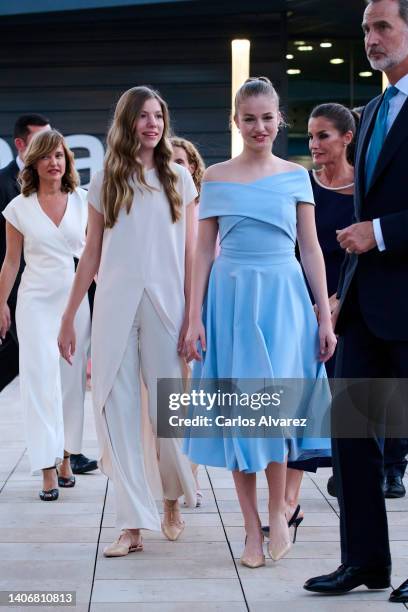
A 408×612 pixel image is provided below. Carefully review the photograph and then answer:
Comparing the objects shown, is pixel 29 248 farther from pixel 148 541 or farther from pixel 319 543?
pixel 319 543

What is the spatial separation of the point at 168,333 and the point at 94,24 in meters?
10.0

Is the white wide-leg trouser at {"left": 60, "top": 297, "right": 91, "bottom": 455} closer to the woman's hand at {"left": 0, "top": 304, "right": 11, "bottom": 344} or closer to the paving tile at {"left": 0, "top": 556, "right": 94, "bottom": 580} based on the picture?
the woman's hand at {"left": 0, "top": 304, "right": 11, "bottom": 344}

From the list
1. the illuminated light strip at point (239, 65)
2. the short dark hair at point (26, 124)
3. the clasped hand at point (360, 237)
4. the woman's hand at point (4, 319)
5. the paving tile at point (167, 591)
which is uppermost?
the illuminated light strip at point (239, 65)

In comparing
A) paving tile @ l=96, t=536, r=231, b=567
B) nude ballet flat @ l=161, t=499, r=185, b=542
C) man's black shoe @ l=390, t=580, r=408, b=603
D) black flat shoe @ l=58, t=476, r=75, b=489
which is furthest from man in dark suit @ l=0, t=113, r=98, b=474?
man's black shoe @ l=390, t=580, r=408, b=603

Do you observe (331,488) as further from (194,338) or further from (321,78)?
(321,78)

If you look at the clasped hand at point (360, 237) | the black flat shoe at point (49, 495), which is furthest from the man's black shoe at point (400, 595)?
the black flat shoe at point (49, 495)

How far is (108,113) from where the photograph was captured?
14742 millimetres

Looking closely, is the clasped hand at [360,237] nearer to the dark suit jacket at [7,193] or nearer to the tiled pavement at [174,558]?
the tiled pavement at [174,558]

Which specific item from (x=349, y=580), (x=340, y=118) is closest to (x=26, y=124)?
(x=340, y=118)

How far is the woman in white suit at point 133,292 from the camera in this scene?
17.0ft

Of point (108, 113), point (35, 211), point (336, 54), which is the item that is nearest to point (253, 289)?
point (35, 211)

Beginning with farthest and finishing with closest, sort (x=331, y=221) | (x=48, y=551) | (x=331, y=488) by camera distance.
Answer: (x=331, y=488)
(x=331, y=221)
(x=48, y=551)

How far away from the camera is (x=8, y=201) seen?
7.42 meters

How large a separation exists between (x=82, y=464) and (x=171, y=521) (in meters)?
1.79
